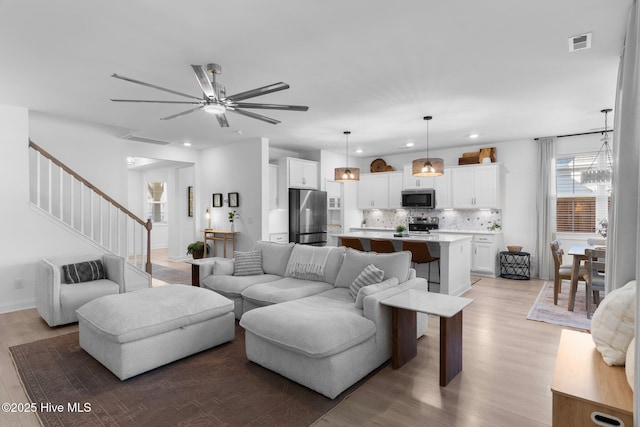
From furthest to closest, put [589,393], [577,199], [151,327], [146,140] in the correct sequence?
[146,140] → [577,199] → [151,327] → [589,393]

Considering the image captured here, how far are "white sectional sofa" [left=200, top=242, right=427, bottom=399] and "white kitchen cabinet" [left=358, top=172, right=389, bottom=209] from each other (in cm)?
450

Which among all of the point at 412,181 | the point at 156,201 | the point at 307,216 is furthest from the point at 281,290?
the point at 156,201

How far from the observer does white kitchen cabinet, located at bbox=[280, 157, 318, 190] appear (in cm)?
737

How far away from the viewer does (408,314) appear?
3.05m

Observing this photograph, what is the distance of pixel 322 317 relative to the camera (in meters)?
2.71

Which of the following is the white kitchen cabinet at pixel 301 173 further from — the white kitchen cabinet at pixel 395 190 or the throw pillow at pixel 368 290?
the throw pillow at pixel 368 290

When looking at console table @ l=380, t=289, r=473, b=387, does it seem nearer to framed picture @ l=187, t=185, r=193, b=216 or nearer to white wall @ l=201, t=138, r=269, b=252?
white wall @ l=201, t=138, r=269, b=252

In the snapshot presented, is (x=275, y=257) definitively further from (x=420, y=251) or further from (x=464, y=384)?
(x=464, y=384)

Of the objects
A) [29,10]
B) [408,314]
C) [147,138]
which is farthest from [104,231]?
[408,314]

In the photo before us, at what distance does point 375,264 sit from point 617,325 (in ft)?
6.88

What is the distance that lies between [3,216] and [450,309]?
5580mm

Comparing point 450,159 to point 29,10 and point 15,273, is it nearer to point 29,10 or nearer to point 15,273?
point 29,10

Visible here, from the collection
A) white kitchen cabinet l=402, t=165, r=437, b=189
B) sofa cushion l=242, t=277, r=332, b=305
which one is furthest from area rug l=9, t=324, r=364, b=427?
white kitchen cabinet l=402, t=165, r=437, b=189

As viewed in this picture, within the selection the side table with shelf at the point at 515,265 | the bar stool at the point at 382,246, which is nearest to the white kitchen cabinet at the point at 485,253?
the side table with shelf at the point at 515,265
